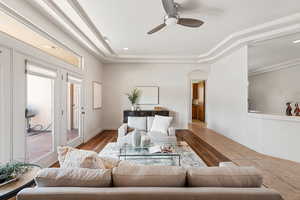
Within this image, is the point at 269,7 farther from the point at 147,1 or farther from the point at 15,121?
the point at 15,121

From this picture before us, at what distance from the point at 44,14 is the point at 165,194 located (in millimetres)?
3338

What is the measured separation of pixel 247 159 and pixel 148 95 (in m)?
4.09

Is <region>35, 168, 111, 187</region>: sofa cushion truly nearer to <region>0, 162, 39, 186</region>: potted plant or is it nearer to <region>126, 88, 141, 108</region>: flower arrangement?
<region>0, 162, 39, 186</region>: potted plant

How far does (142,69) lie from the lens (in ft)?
22.0

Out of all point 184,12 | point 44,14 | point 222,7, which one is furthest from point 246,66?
point 44,14

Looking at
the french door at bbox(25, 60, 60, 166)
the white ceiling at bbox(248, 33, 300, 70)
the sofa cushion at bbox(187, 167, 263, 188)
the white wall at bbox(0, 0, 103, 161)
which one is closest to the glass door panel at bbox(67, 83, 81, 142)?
the white wall at bbox(0, 0, 103, 161)

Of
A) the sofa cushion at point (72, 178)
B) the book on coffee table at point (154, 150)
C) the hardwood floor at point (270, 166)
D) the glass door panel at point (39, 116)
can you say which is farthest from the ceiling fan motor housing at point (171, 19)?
the hardwood floor at point (270, 166)

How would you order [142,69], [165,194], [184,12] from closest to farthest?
[165,194] → [184,12] → [142,69]

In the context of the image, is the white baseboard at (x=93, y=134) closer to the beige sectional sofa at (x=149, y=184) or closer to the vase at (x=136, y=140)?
the vase at (x=136, y=140)

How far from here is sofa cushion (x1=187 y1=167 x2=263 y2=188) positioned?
1.17 m

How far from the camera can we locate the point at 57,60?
3396 millimetres

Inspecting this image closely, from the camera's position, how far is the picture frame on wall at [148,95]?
6659 millimetres

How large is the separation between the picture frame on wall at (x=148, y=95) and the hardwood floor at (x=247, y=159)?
1968 millimetres

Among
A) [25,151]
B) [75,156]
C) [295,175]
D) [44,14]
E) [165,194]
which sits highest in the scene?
[44,14]
